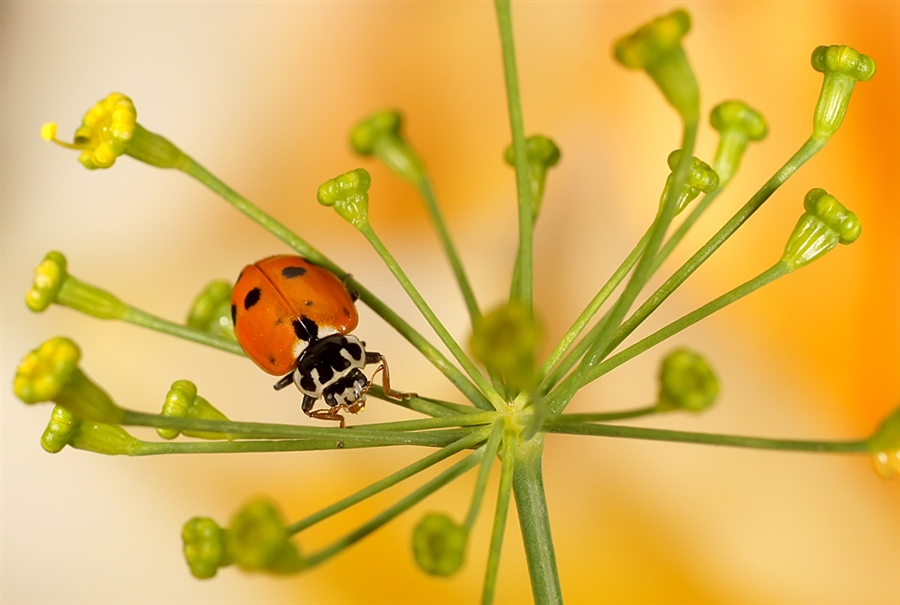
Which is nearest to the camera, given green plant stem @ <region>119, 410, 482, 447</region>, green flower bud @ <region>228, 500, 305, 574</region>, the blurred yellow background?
green flower bud @ <region>228, 500, 305, 574</region>

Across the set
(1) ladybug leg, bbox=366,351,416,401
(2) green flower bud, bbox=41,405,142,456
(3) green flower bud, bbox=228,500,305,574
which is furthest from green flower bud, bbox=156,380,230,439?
(3) green flower bud, bbox=228,500,305,574

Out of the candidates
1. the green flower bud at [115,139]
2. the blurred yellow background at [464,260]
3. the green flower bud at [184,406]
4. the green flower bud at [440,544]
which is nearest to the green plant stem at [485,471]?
the green flower bud at [440,544]

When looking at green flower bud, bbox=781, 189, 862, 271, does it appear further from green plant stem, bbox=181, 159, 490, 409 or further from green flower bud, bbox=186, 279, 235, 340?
green flower bud, bbox=186, 279, 235, 340

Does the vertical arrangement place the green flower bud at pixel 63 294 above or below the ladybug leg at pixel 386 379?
above

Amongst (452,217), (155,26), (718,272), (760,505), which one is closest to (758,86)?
(718,272)

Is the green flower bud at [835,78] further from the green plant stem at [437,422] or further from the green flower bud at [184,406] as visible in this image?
the green flower bud at [184,406]
